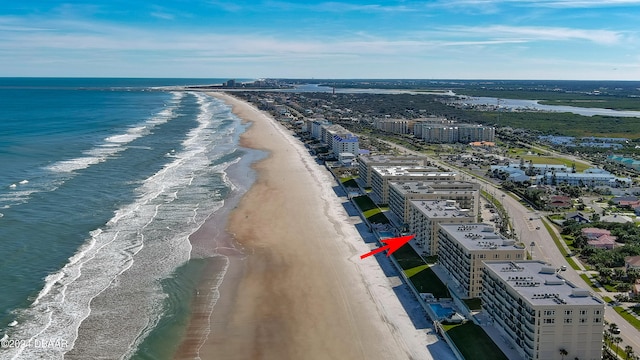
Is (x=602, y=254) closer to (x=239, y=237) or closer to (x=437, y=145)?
(x=239, y=237)

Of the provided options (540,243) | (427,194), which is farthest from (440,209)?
(540,243)

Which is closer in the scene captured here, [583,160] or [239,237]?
[239,237]

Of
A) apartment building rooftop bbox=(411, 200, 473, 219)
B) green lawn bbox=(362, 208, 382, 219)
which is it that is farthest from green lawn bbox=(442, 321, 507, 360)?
green lawn bbox=(362, 208, 382, 219)

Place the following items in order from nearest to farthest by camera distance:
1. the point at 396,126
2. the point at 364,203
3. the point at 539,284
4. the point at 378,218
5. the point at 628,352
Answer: the point at 628,352, the point at 539,284, the point at 378,218, the point at 364,203, the point at 396,126

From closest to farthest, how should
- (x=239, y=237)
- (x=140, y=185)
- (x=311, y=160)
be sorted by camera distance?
(x=239, y=237)
(x=140, y=185)
(x=311, y=160)

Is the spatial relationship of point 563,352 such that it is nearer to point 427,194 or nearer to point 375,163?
point 427,194

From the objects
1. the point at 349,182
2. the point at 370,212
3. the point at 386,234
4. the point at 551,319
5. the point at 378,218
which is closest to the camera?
the point at 551,319

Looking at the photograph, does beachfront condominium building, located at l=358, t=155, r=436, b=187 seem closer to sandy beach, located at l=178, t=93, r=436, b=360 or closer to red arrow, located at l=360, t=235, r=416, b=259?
sandy beach, located at l=178, t=93, r=436, b=360

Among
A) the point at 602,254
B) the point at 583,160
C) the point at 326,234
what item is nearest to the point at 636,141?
the point at 583,160
